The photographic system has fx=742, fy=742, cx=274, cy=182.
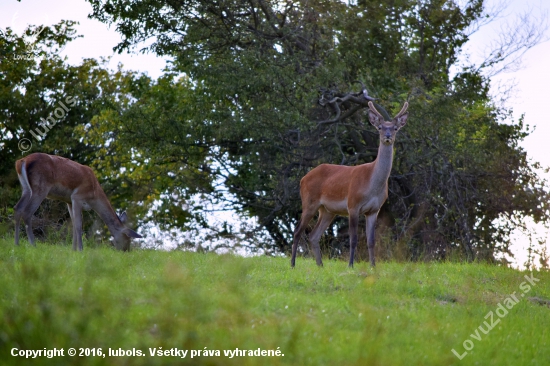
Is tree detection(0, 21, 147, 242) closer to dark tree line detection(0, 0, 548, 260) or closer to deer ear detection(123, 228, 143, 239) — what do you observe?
dark tree line detection(0, 0, 548, 260)

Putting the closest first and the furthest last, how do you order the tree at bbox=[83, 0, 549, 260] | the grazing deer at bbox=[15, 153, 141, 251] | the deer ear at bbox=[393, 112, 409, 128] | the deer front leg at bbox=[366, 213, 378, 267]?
the deer front leg at bbox=[366, 213, 378, 267] → the deer ear at bbox=[393, 112, 409, 128] → the grazing deer at bbox=[15, 153, 141, 251] → the tree at bbox=[83, 0, 549, 260]

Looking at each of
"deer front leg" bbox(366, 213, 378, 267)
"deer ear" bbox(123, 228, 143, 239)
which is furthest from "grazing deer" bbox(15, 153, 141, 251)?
"deer front leg" bbox(366, 213, 378, 267)

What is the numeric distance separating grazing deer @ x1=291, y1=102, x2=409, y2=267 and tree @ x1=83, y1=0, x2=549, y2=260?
524cm

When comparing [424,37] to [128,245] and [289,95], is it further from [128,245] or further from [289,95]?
[128,245]

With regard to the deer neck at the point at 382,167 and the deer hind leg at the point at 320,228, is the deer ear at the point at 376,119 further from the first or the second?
the deer hind leg at the point at 320,228

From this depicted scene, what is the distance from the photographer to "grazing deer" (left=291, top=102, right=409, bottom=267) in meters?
10.8

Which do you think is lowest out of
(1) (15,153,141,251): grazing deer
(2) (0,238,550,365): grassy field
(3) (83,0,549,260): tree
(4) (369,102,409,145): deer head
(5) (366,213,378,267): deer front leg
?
(2) (0,238,550,365): grassy field

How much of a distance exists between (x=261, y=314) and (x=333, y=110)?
12433 mm

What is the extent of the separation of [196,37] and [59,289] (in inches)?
500

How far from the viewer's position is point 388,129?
10.9 m

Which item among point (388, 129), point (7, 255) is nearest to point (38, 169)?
point (7, 255)

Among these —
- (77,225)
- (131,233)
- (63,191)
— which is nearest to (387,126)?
(131,233)

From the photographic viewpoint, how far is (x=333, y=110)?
1825cm

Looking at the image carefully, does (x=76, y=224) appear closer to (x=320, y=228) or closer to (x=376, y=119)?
(x=320, y=228)
